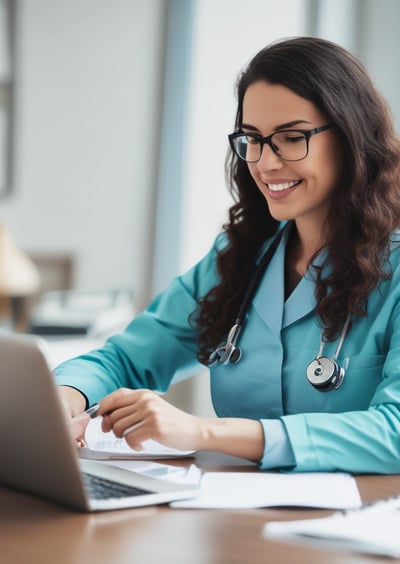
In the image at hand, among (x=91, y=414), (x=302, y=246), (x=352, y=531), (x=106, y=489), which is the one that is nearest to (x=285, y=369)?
(x=302, y=246)

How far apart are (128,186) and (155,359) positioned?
2.09 m

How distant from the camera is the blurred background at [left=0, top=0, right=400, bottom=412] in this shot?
355 cm

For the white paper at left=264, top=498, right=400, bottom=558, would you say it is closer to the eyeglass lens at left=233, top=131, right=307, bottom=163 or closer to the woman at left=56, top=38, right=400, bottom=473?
the woman at left=56, top=38, right=400, bottom=473

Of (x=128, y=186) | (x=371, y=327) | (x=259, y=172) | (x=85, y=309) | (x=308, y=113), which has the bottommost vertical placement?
(x=85, y=309)

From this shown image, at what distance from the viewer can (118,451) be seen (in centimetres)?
134

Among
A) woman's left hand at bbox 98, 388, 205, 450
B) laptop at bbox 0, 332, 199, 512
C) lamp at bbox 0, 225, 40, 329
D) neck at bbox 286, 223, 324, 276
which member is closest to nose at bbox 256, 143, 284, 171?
neck at bbox 286, 223, 324, 276

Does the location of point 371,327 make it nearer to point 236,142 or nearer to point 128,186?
point 236,142

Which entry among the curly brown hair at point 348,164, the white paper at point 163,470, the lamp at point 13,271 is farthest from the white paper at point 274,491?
the lamp at point 13,271

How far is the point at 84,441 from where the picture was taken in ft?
4.55

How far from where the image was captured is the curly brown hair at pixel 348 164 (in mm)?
1489

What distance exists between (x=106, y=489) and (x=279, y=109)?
0.69 m

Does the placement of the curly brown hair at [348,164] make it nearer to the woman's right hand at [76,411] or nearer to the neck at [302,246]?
the neck at [302,246]

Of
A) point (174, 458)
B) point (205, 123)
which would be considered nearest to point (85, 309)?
point (205, 123)

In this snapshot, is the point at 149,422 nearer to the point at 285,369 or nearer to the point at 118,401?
the point at 118,401
